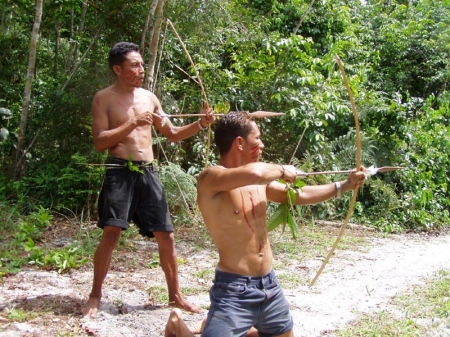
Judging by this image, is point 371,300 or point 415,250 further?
point 415,250

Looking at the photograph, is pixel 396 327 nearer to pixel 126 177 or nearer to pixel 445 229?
pixel 126 177

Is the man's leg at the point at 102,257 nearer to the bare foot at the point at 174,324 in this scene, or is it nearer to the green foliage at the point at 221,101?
the bare foot at the point at 174,324

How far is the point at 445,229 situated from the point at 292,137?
2974 mm

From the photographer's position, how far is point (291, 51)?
820cm

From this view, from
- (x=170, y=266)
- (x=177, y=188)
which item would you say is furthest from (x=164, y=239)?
(x=177, y=188)

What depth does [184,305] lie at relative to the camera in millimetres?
3859

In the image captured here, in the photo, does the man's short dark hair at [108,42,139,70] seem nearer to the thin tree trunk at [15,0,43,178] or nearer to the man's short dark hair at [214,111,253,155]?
the man's short dark hair at [214,111,253,155]

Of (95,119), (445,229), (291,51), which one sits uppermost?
(291,51)

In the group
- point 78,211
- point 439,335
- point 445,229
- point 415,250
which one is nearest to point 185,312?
point 439,335

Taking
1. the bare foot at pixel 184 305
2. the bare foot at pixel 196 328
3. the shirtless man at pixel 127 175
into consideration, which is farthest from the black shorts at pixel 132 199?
the bare foot at pixel 196 328

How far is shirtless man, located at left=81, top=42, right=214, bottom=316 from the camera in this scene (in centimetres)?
373

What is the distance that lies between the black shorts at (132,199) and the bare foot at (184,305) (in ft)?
1.68

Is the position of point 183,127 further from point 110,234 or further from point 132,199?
point 110,234

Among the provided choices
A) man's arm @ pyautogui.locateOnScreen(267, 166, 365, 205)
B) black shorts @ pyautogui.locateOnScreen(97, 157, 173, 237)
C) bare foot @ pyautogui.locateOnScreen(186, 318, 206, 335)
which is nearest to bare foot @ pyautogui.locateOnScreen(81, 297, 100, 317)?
black shorts @ pyautogui.locateOnScreen(97, 157, 173, 237)
